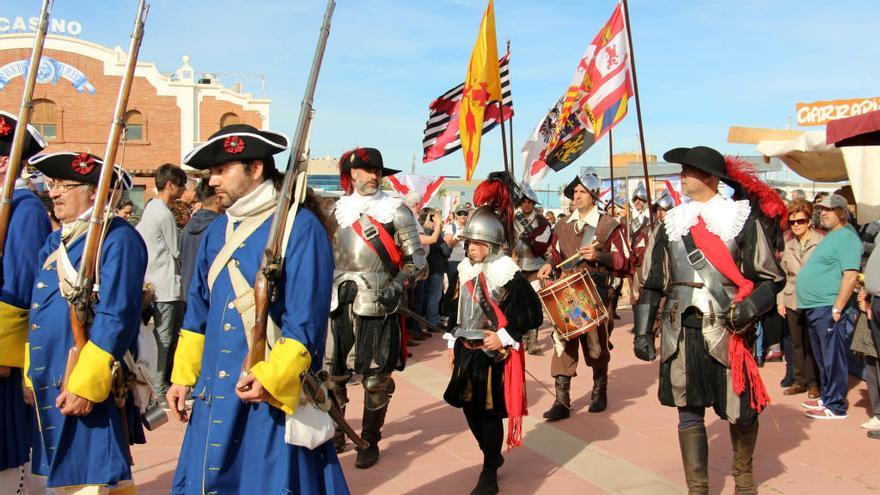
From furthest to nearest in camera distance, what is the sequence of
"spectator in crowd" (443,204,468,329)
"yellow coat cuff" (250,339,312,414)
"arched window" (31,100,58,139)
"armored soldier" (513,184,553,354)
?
"arched window" (31,100,58,139)
"armored soldier" (513,184,553,354)
"spectator in crowd" (443,204,468,329)
"yellow coat cuff" (250,339,312,414)

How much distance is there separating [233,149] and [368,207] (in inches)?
122

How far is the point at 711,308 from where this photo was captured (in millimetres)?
5094

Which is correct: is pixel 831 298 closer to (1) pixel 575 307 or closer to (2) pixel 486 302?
(1) pixel 575 307

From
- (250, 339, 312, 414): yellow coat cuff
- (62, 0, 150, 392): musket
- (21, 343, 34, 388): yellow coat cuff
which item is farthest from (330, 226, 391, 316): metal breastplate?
(250, 339, 312, 414): yellow coat cuff

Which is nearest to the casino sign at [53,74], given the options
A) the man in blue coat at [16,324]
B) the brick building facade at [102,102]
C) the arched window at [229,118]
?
the brick building facade at [102,102]

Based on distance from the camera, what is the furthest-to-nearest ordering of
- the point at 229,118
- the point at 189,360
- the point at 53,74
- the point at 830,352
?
the point at 229,118 < the point at 53,74 < the point at 830,352 < the point at 189,360

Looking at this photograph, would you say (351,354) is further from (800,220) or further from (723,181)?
(800,220)

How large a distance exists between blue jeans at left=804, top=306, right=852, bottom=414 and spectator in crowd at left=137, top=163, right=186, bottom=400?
5913 millimetres

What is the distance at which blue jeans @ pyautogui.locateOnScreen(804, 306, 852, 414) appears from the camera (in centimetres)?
783

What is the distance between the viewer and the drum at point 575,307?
7234 millimetres

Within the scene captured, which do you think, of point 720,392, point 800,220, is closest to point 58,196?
point 720,392

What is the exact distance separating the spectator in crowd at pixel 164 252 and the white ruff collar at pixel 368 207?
2.22 m

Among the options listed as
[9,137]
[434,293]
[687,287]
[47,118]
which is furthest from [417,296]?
[47,118]

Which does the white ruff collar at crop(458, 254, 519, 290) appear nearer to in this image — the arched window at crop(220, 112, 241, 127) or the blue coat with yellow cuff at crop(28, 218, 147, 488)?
the blue coat with yellow cuff at crop(28, 218, 147, 488)
